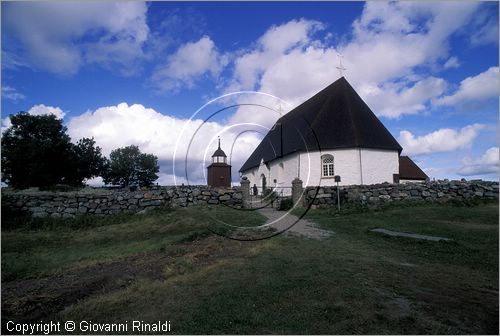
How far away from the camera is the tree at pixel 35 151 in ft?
143

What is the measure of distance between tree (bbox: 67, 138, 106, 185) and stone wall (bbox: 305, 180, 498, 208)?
43600 millimetres

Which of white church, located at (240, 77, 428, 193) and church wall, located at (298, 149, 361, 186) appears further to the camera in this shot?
white church, located at (240, 77, 428, 193)

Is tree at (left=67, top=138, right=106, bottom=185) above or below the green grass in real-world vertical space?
above

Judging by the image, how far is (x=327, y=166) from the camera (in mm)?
28641

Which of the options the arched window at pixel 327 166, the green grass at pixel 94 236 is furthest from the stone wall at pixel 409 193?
the arched window at pixel 327 166

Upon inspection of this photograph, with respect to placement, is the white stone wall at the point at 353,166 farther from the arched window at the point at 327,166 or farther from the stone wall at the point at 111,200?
the stone wall at the point at 111,200

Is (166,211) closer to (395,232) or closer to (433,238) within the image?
(395,232)

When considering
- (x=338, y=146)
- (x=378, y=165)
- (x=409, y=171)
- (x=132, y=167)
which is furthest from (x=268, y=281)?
(x=132, y=167)

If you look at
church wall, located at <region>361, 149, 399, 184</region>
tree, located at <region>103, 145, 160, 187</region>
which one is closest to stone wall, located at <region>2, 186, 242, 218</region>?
church wall, located at <region>361, 149, 399, 184</region>

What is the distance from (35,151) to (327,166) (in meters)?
39.5

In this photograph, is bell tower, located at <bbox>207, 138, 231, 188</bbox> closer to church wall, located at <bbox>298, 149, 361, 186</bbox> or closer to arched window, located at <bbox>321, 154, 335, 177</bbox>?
church wall, located at <bbox>298, 149, 361, 186</bbox>

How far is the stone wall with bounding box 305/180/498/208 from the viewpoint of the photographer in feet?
62.6

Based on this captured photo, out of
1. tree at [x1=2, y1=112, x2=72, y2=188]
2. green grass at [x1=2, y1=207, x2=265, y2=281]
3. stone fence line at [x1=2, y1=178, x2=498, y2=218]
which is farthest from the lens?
tree at [x1=2, y1=112, x2=72, y2=188]

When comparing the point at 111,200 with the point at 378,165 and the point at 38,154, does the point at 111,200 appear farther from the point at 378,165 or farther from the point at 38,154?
the point at 38,154
